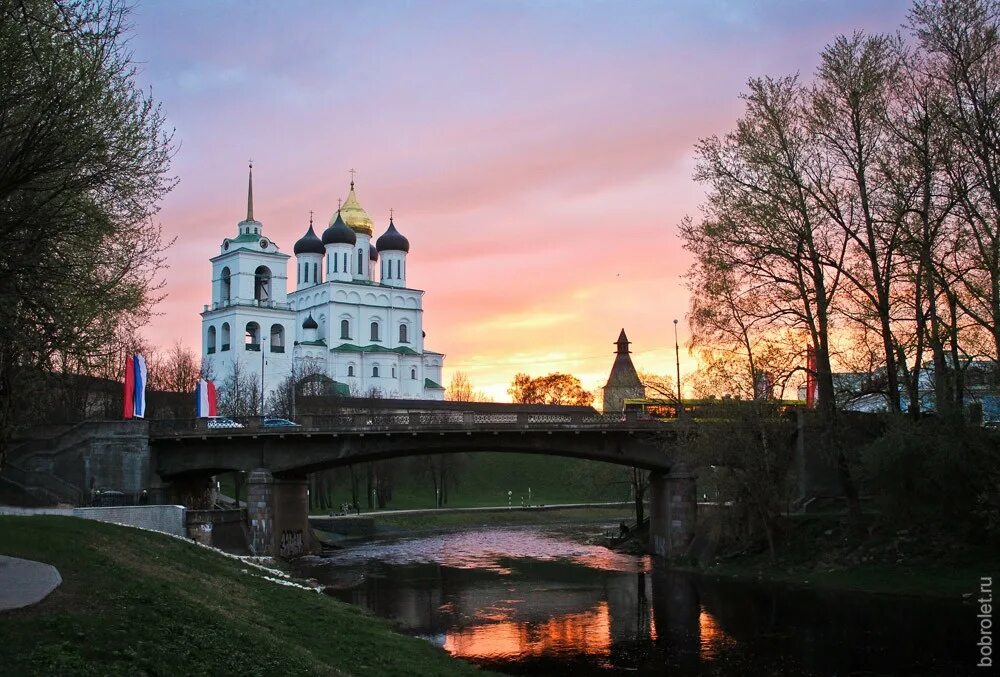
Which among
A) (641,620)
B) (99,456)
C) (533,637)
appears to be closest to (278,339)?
(99,456)

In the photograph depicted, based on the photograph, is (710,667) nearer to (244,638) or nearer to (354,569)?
(244,638)

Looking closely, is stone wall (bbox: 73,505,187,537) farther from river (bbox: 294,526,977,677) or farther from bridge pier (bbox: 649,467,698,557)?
bridge pier (bbox: 649,467,698,557)

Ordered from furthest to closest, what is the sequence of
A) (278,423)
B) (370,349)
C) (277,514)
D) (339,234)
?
(339,234) → (370,349) → (278,423) → (277,514)

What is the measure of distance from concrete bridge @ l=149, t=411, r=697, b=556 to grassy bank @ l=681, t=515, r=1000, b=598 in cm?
949

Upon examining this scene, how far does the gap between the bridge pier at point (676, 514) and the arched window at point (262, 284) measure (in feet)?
261

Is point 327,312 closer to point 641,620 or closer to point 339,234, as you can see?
point 339,234

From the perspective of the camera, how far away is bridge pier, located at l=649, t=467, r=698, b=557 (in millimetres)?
54406

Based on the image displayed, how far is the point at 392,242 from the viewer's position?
14925cm

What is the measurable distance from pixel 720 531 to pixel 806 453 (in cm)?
634

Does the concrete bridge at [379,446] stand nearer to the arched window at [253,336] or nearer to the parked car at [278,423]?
the parked car at [278,423]

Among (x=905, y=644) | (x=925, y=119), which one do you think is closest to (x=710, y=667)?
(x=905, y=644)

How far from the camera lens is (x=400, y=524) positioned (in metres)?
80.4

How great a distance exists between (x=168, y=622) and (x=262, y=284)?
112935mm

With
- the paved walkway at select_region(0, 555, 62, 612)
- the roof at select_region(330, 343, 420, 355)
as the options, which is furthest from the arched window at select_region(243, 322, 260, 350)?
the paved walkway at select_region(0, 555, 62, 612)
